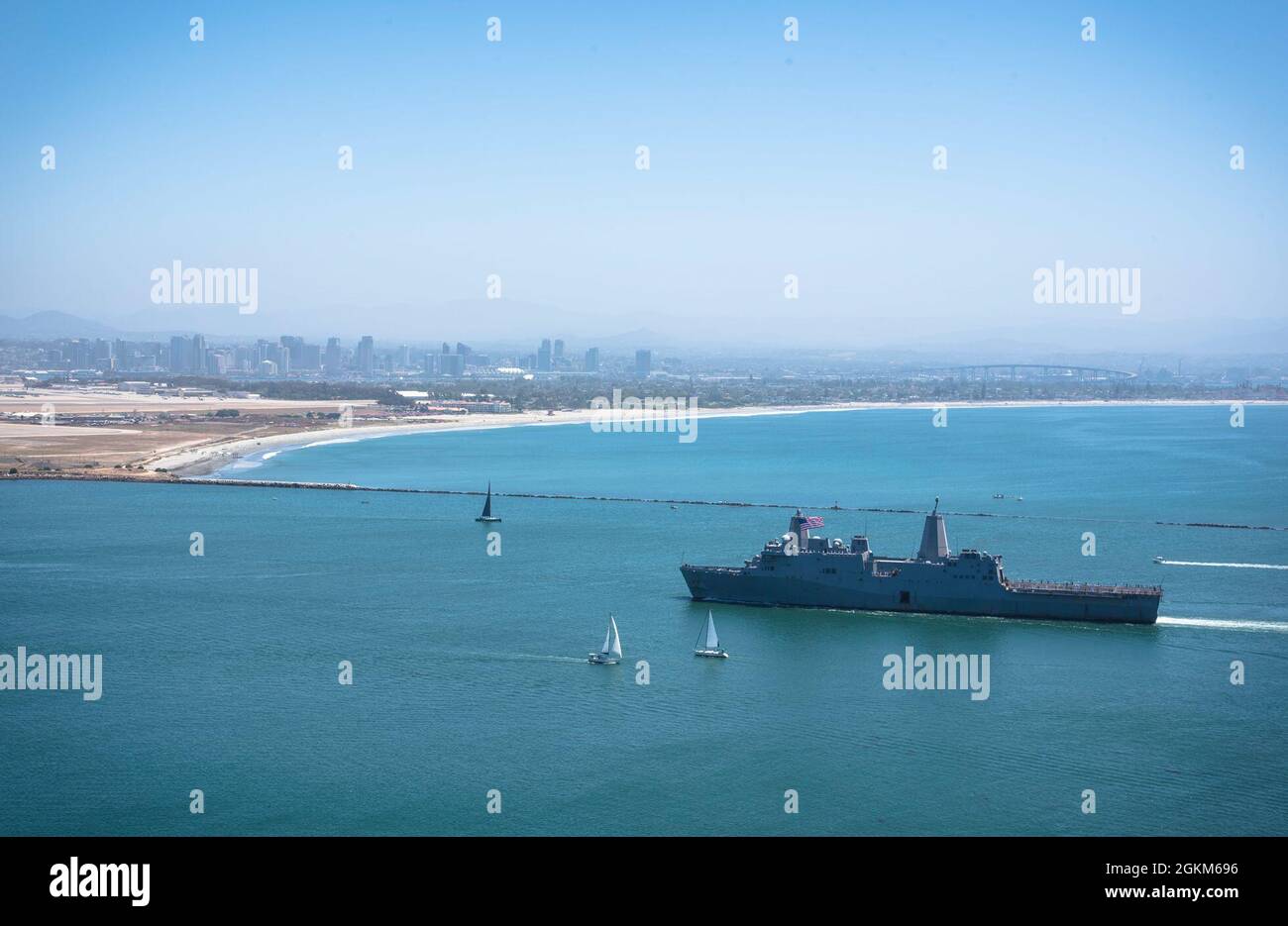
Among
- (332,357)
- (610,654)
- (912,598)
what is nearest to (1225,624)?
(912,598)

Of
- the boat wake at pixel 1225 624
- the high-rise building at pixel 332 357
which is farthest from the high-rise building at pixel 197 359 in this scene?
the boat wake at pixel 1225 624

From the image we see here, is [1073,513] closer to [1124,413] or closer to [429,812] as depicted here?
[429,812]

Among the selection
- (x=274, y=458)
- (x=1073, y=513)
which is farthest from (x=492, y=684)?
(x=274, y=458)

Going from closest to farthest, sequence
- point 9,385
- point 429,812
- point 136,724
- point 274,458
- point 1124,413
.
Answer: point 429,812
point 136,724
point 274,458
point 9,385
point 1124,413

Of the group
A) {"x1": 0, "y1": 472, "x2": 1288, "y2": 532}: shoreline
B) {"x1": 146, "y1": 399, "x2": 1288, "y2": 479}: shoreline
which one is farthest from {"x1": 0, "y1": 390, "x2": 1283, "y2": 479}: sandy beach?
{"x1": 0, "y1": 472, "x2": 1288, "y2": 532}: shoreline

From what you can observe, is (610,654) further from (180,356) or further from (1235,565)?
(180,356)
